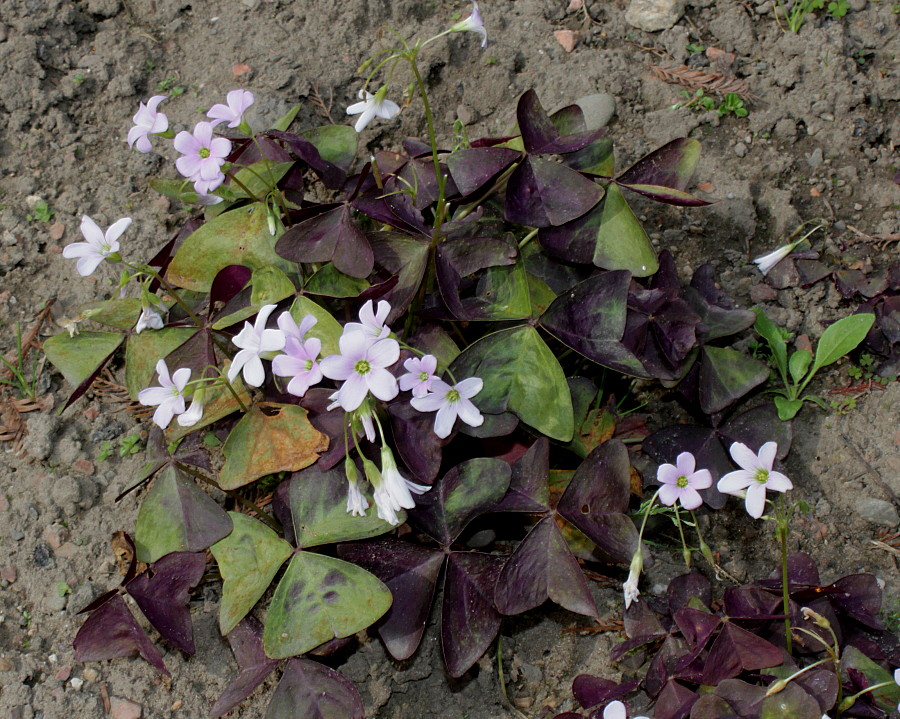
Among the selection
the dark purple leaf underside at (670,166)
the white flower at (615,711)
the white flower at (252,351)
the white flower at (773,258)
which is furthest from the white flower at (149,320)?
the white flower at (773,258)

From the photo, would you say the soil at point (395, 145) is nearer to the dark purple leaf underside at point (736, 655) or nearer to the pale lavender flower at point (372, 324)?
the dark purple leaf underside at point (736, 655)

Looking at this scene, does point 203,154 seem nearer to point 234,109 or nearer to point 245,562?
point 234,109

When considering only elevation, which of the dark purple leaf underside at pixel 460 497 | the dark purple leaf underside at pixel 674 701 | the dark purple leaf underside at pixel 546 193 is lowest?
the dark purple leaf underside at pixel 674 701

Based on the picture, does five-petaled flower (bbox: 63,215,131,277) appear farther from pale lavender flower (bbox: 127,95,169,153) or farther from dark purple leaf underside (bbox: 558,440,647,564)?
dark purple leaf underside (bbox: 558,440,647,564)

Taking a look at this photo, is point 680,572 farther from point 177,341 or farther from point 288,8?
point 288,8

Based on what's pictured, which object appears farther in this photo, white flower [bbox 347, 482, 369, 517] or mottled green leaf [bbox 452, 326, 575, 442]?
mottled green leaf [bbox 452, 326, 575, 442]

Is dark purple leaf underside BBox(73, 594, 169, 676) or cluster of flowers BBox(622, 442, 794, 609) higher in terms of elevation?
dark purple leaf underside BBox(73, 594, 169, 676)

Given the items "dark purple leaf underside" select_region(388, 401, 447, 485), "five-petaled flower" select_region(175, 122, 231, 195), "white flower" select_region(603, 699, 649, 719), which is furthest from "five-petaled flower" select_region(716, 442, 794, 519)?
"five-petaled flower" select_region(175, 122, 231, 195)
